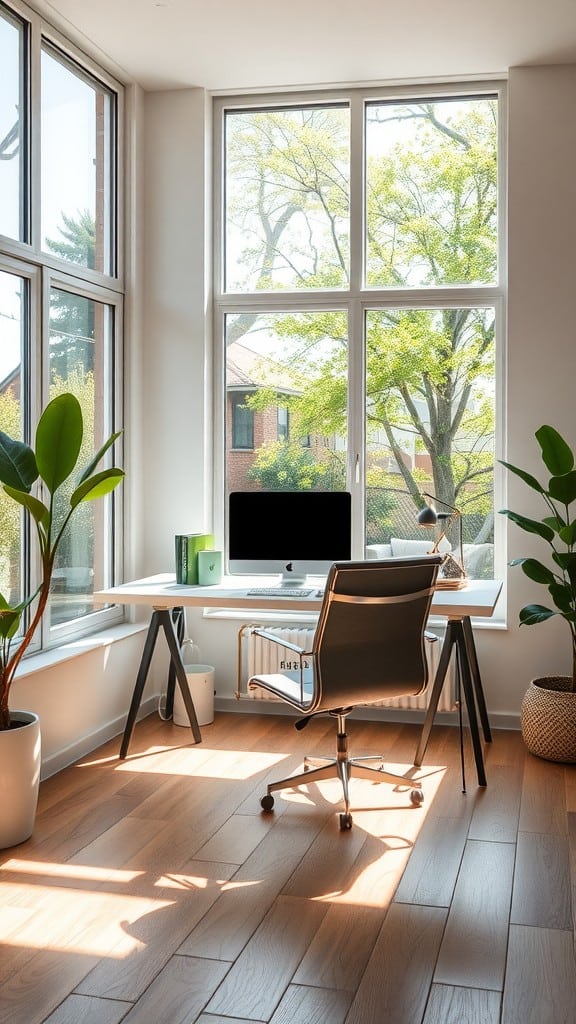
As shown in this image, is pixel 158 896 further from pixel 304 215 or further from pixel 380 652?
pixel 304 215

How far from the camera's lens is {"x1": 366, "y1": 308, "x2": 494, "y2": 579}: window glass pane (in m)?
4.92

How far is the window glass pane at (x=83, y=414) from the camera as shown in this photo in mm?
4305

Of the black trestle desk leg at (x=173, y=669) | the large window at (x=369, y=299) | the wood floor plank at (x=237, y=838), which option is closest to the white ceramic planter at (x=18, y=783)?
the wood floor plank at (x=237, y=838)

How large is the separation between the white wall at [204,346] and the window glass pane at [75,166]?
227mm

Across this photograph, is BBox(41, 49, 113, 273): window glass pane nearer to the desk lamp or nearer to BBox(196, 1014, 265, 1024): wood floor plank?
the desk lamp

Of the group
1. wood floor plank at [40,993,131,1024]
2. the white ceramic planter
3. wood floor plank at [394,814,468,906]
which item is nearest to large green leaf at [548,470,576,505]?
wood floor plank at [394,814,468,906]

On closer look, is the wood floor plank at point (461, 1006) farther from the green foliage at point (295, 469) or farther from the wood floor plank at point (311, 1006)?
the green foliage at point (295, 469)

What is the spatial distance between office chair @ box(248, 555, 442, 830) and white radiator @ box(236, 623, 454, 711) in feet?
3.91

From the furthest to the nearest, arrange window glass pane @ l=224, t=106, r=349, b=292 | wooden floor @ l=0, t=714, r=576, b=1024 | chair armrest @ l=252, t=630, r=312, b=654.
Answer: window glass pane @ l=224, t=106, r=349, b=292, chair armrest @ l=252, t=630, r=312, b=654, wooden floor @ l=0, t=714, r=576, b=1024

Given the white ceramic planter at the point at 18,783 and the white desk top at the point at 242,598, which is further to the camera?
the white desk top at the point at 242,598

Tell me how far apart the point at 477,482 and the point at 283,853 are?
237 cm

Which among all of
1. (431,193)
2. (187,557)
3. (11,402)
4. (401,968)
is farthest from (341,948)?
(431,193)

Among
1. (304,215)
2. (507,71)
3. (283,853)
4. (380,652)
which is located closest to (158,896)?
(283,853)

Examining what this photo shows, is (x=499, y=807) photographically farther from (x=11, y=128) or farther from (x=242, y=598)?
(x=11, y=128)
